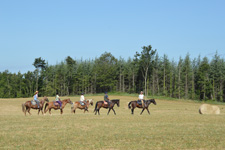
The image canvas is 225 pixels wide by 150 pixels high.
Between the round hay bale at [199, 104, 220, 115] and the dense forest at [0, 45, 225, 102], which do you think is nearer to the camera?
the round hay bale at [199, 104, 220, 115]

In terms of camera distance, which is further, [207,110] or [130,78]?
[130,78]

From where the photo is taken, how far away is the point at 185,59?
104m

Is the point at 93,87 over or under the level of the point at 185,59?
under

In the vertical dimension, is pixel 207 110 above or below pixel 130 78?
below

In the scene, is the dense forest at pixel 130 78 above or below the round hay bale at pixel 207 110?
above

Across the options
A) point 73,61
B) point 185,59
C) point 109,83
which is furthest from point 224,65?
point 73,61

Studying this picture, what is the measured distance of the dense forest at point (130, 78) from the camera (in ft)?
309

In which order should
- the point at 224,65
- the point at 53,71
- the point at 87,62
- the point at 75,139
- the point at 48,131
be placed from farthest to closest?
1. the point at 87,62
2. the point at 53,71
3. the point at 224,65
4. the point at 48,131
5. the point at 75,139

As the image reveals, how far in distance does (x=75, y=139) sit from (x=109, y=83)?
88.7 m

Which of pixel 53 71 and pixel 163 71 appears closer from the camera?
pixel 163 71

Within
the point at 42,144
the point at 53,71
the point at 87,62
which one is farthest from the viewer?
the point at 87,62

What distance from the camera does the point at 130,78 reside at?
11412cm

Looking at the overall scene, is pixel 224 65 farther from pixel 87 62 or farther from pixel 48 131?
pixel 48 131

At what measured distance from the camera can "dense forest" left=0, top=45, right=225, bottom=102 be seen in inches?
3703
